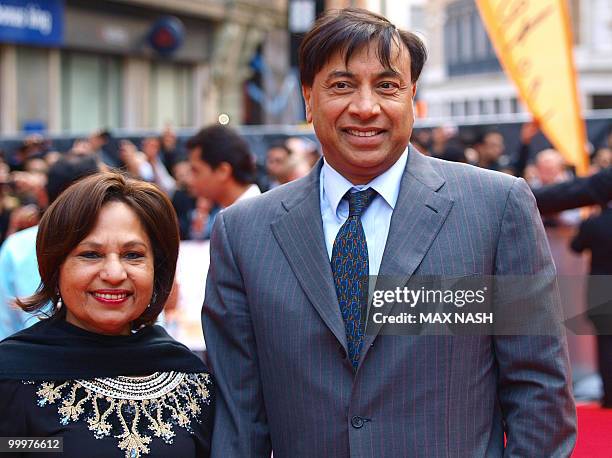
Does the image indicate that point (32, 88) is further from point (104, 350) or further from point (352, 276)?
point (352, 276)

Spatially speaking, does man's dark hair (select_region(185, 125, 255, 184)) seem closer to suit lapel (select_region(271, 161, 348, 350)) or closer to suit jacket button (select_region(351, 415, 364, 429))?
suit lapel (select_region(271, 161, 348, 350))

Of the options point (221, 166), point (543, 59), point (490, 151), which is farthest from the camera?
point (490, 151)

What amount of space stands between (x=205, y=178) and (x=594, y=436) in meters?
2.93

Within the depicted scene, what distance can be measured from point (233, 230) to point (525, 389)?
0.93m

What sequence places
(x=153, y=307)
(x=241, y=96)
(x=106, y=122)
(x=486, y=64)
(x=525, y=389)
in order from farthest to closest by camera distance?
(x=486, y=64), (x=241, y=96), (x=106, y=122), (x=153, y=307), (x=525, y=389)

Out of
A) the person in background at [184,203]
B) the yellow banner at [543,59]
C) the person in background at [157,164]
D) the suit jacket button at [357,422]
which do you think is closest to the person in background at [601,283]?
the yellow banner at [543,59]

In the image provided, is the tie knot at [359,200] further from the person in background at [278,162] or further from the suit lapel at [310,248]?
the person in background at [278,162]

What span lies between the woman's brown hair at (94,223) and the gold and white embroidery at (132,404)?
0.23 meters

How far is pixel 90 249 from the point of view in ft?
8.86

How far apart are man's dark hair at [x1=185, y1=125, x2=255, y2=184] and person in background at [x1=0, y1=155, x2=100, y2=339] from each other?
1.17 metres

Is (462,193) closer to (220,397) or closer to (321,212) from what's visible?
(321,212)

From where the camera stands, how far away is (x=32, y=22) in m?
17.9

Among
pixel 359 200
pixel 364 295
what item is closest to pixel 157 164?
pixel 359 200

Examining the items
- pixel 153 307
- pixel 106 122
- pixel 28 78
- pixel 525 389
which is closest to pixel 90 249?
pixel 153 307
